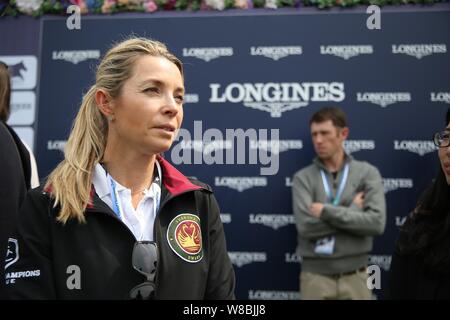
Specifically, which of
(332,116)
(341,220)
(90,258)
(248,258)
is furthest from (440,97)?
(90,258)

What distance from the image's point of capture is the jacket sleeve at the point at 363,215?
13.0ft

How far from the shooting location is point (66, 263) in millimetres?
1455

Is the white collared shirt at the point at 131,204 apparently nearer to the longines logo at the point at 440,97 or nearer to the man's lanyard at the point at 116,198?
the man's lanyard at the point at 116,198

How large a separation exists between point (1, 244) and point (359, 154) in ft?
11.2

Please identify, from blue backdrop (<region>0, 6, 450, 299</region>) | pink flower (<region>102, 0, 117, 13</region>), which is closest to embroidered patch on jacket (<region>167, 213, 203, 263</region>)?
blue backdrop (<region>0, 6, 450, 299</region>)

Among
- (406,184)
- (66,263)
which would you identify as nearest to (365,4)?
(406,184)

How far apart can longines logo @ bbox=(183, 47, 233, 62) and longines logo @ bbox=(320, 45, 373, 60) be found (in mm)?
861

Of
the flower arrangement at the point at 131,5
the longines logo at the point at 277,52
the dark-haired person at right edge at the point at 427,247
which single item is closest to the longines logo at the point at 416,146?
the longines logo at the point at 277,52

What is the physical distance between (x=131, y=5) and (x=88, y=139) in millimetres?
3571

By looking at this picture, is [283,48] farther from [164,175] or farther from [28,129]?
[164,175]

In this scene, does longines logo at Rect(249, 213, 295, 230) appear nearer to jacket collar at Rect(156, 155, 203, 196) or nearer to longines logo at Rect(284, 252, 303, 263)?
longines logo at Rect(284, 252, 303, 263)

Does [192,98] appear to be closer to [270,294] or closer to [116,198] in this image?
[270,294]

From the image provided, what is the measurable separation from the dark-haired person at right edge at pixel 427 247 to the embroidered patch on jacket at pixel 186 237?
90cm

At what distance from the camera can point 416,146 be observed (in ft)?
15.5
